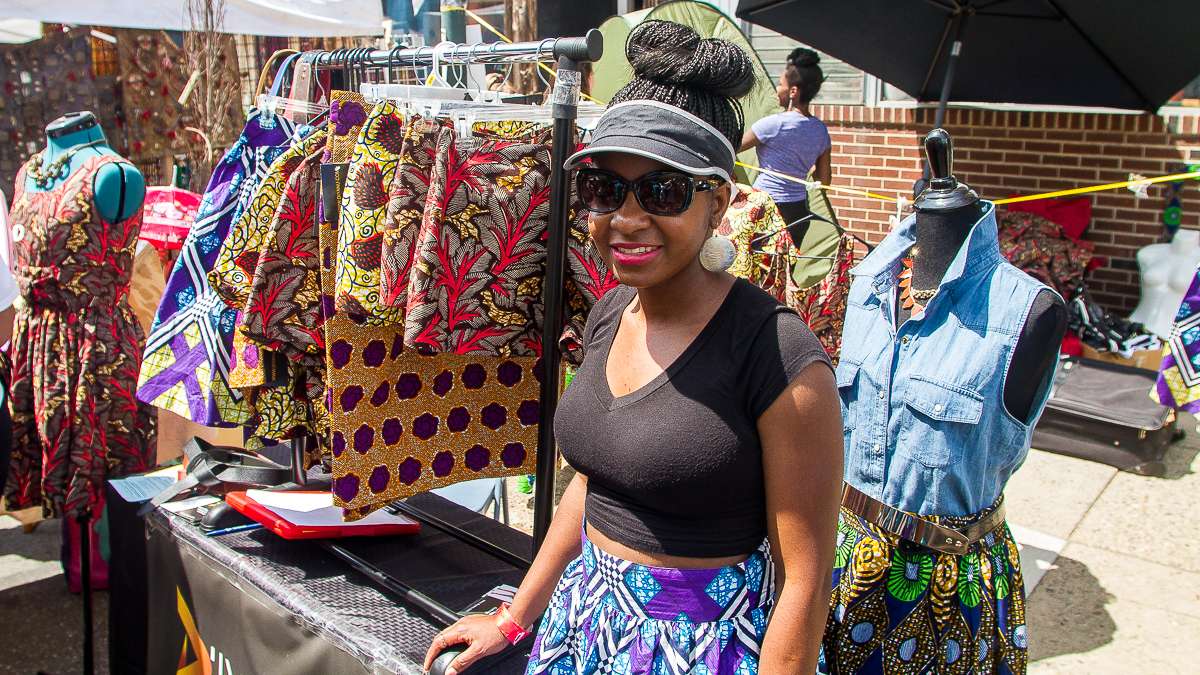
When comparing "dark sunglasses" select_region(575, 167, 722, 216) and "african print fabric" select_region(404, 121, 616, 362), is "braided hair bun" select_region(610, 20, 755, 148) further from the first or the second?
"african print fabric" select_region(404, 121, 616, 362)

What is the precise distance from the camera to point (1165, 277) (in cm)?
613

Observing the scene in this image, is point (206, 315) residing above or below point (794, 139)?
Answer: below

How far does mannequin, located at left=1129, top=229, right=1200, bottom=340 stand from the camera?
604 centimetres

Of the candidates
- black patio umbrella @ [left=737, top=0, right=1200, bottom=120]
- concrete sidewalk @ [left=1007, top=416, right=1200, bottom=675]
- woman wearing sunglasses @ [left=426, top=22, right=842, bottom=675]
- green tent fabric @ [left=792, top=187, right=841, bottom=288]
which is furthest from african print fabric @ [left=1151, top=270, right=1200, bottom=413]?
green tent fabric @ [left=792, top=187, right=841, bottom=288]

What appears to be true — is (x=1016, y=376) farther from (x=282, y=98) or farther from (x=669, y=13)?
(x=669, y=13)

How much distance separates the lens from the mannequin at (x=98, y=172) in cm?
346

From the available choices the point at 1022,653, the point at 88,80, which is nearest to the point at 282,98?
the point at 1022,653

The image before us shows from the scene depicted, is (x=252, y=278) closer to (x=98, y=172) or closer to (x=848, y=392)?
(x=848, y=392)

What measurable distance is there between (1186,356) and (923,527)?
1.79 metres

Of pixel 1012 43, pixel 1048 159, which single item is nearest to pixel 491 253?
pixel 1012 43

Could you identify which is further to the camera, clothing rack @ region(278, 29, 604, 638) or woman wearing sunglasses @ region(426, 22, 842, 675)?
clothing rack @ region(278, 29, 604, 638)

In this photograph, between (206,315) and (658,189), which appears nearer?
(658,189)

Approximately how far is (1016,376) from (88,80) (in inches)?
377

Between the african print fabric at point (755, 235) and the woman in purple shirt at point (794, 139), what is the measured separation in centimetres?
256
